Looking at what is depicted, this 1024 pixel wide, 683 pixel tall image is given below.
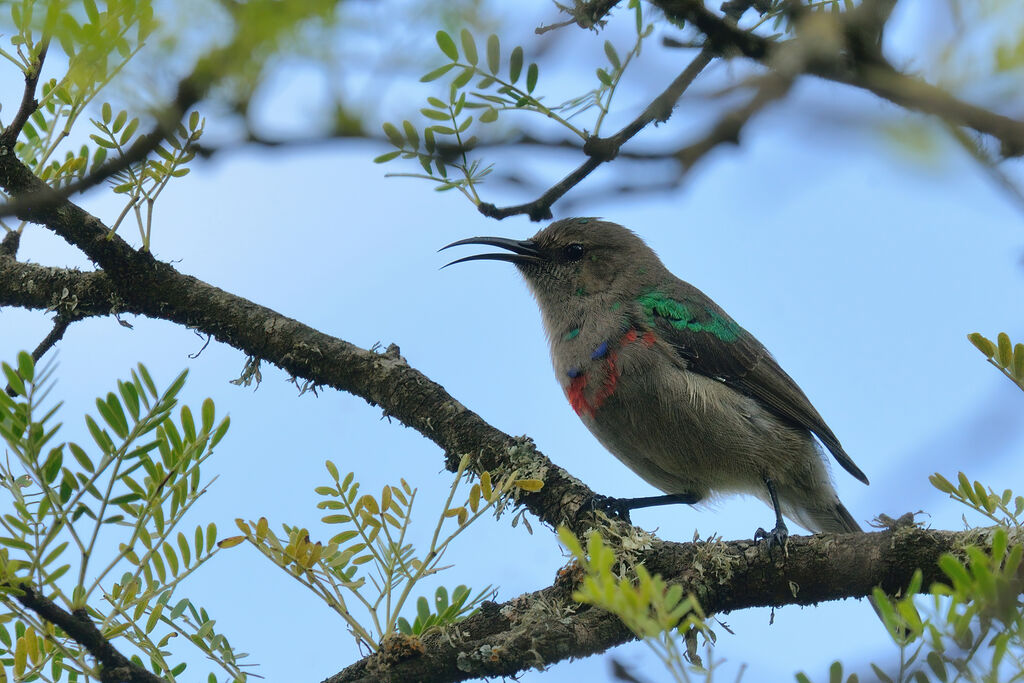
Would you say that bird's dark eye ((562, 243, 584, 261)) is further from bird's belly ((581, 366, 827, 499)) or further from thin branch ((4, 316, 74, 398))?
thin branch ((4, 316, 74, 398))

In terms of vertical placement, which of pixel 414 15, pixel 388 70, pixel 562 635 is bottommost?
pixel 562 635

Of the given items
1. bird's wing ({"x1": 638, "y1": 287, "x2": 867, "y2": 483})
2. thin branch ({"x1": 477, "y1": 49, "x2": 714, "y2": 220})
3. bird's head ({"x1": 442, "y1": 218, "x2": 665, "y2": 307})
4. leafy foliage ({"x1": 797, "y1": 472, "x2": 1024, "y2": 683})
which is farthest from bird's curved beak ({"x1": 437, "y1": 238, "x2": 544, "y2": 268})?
leafy foliage ({"x1": 797, "y1": 472, "x2": 1024, "y2": 683})

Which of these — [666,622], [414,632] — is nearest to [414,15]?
[666,622]

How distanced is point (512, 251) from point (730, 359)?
1.72 m

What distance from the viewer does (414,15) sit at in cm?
193

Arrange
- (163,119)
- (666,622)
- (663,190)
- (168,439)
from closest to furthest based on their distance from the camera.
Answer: (163,119) < (666,622) < (663,190) < (168,439)

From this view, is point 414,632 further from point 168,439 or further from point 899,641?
point 899,641

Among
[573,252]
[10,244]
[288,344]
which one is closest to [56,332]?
[10,244]

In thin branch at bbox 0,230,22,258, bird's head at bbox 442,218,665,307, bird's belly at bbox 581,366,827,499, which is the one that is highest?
bird's head at bbox 442,218,665,307

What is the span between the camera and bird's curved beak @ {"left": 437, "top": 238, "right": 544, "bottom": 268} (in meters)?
6.72

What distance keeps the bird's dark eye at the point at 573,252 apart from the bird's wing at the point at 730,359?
0.68 meters

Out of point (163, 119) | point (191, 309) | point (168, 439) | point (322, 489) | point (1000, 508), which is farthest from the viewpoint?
point (191, 309)

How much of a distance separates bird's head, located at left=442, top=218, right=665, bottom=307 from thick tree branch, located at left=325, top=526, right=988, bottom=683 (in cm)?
263

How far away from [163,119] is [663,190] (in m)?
0.90
